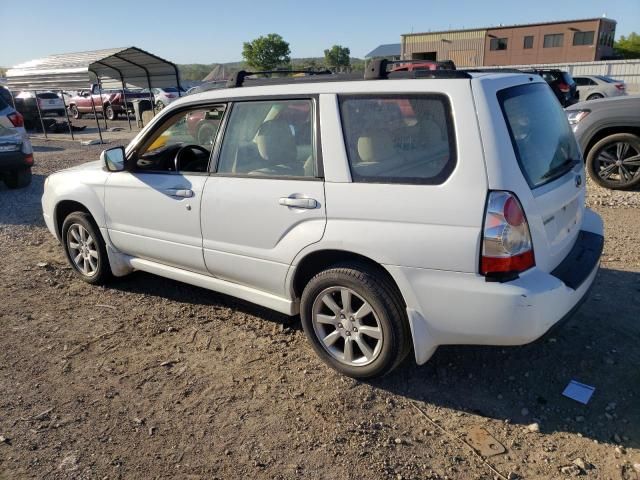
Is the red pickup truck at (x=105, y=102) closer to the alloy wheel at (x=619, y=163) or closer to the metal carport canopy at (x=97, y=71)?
the metal carport canopy at (x=97, y=71)

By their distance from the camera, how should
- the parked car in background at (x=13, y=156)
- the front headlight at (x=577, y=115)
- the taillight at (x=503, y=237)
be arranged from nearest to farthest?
1. the taillight at (x=503, y=237)
2. the front headlight at (x=577, y=115)
3. the parked car in background at (x=13, y=156)

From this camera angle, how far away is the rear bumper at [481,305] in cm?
256

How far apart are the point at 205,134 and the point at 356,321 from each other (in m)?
1.99

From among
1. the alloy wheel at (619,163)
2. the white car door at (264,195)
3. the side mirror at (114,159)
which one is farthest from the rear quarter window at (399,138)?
the alloy wheel at (619,163)

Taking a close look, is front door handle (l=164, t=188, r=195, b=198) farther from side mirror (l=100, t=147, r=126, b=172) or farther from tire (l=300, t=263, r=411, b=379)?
tire (l=300, t=263, r=411, b=379)

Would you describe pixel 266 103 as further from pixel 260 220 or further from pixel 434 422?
pixel 434 422

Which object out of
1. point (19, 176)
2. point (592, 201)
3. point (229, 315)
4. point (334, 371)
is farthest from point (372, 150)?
point (19, 176)

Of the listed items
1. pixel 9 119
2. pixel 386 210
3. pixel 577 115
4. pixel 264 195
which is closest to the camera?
pixel 386 210

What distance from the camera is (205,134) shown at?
4.10 meters

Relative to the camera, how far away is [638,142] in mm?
7023

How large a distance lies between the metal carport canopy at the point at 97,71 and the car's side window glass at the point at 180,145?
1302cm

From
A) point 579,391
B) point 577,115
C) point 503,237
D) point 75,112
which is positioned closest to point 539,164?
point 503,237

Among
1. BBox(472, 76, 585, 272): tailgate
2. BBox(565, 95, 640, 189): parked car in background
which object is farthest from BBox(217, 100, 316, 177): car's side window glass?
BBox(565, 95, 640, 189): parked car in background

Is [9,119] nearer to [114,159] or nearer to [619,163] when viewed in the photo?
[114,159]
